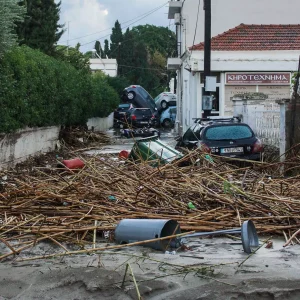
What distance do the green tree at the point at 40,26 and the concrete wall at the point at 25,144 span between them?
50.9 feet

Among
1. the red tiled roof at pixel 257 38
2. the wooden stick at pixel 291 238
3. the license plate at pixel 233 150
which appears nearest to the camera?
Answer: the wooden stick at pixel 291 238

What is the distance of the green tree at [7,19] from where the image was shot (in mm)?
14094

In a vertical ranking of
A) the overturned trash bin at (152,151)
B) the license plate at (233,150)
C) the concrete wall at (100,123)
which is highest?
the overturned trash bin at (152,151)

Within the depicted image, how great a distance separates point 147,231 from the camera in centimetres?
762

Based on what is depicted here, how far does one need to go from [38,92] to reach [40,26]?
785 inches

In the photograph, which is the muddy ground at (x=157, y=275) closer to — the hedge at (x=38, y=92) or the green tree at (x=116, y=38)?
the hedge at (x=38, y=92)

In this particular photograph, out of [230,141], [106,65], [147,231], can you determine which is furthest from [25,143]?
[106,65]

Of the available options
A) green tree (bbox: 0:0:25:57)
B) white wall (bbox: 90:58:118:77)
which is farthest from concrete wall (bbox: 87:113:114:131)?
white wall (bbox: 90:58:118:77)

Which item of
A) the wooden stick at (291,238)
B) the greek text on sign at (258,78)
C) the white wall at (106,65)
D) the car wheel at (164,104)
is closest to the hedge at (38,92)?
the greek text on sign at (258,78)

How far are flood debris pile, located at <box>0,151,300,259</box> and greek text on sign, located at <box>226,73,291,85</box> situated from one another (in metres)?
19.0

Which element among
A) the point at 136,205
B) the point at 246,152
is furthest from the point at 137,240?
the point at 246,152

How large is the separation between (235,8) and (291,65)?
22.0 ft

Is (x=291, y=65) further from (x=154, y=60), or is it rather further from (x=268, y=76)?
(x=154, y=60)

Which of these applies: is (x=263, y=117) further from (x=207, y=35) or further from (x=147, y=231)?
(x=147, y=231)
